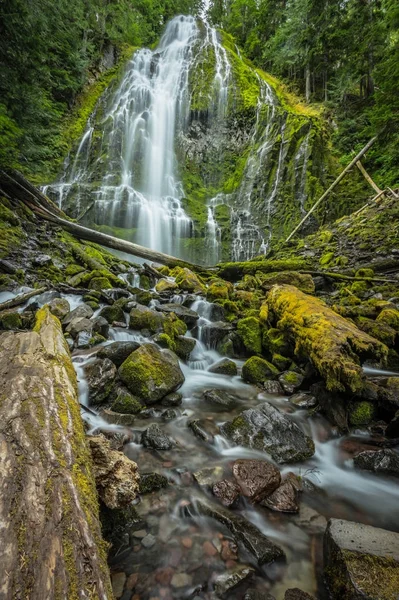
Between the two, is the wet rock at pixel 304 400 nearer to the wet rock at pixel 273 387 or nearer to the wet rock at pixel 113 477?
the wet rock at pixel 273 387

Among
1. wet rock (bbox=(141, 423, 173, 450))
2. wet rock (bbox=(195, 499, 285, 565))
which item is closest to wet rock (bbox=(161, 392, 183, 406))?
wet rock (bbox=(141, 423, 173, 450))

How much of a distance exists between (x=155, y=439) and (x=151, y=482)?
594 millimetres

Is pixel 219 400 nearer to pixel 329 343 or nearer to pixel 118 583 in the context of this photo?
pixel 329 343

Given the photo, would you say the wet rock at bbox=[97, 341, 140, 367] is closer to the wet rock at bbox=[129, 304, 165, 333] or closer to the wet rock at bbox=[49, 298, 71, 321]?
the wet rock at bbox=[129, 304, 165, 333]

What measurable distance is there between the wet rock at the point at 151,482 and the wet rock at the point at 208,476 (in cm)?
31

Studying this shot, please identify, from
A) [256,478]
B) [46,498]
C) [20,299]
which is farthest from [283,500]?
[20,299]

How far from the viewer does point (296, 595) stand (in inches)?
68.6

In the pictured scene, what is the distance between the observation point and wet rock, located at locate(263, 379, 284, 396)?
4.48m

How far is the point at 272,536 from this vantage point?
228 cm

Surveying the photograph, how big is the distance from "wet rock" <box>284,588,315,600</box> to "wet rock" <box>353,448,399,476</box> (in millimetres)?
1599

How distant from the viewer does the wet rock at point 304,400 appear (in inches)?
159

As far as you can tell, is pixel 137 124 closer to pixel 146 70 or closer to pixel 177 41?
pixel 146 70

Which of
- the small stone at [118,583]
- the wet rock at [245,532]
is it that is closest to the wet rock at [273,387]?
the wet rock at [245,532]

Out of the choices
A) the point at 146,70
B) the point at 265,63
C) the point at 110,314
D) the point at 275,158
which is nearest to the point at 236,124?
the point at 275,158
